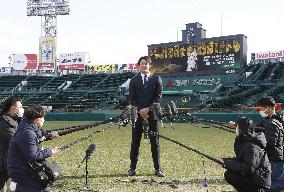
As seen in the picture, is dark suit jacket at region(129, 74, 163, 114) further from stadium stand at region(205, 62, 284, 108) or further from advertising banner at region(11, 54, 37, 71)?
advertising banner at region(11, 54, 37, 71)

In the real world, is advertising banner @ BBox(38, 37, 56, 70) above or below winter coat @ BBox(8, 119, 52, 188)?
above

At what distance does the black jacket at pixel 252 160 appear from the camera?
19.3 ft

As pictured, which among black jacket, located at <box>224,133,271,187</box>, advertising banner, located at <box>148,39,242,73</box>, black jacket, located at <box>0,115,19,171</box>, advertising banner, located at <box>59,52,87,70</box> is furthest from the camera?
advertising banner, located at <box>59,52,87,70</box>

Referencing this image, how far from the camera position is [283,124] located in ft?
23.2

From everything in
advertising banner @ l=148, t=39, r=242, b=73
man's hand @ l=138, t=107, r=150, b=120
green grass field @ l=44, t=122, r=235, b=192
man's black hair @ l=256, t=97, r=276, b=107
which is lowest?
green grass field @ l=44, t=122, r=235, b=192

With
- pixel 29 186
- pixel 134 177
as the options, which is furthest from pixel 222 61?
pixel 29 186

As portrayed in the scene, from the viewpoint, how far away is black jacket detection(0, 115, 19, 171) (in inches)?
274

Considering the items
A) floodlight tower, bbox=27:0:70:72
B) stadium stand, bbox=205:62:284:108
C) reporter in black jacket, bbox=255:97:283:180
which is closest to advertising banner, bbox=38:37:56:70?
floodlight tower, bbox=27:0:70:72

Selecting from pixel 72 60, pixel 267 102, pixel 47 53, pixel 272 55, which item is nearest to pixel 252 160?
pixel 267 102

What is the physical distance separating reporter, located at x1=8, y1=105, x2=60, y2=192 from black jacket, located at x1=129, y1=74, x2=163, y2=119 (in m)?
4.14

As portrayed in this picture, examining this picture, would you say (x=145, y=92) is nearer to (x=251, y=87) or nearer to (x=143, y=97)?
(x=143, y=97)

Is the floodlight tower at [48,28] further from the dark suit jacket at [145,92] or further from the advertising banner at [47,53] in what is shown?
the dark suit jacket at [145,92]

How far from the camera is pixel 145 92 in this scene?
31.9 ft

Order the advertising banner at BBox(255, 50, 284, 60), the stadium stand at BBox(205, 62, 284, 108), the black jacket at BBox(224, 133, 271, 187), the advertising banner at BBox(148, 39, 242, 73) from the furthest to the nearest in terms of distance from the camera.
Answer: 1. the advertising banner at BBox(255, 50, 284, 60)
2. the advertising banner at BBox(148, 39, 242, 73)
3. the stadium stand at BBox(205, 62, 284, 108)
4. the black jacket at BBox(224, 133, 271, 187)
